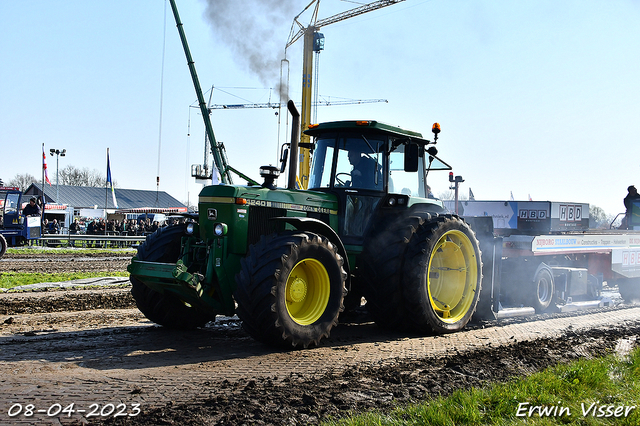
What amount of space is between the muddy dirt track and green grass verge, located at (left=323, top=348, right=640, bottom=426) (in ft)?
1.00

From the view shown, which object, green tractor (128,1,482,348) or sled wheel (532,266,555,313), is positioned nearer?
green tractor (128,1,482,348)

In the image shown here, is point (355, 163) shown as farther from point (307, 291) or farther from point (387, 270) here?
point (307, 291)

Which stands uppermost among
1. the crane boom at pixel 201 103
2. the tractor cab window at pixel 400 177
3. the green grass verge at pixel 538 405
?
the crane boom at pixel 201 103

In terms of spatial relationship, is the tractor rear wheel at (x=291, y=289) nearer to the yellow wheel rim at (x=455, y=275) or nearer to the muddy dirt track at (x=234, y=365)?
the muddy dirt track at (x=234, y=365)

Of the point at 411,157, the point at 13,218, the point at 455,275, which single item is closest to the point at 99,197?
the point at 13,218

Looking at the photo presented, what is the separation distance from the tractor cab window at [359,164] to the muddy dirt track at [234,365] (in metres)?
2.03

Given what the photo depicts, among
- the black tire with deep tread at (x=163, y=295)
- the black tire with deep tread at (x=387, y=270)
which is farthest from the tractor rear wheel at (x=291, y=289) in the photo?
the black tire with deep tread at (x=163, y=295)

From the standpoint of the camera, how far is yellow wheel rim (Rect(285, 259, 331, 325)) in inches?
263

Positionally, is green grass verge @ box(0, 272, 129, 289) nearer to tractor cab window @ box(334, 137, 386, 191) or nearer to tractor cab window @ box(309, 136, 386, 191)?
tractor cab window @ box(309, 136, 386, 191)

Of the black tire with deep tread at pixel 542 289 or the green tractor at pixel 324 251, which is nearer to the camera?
the green tractor at pixel 324 251

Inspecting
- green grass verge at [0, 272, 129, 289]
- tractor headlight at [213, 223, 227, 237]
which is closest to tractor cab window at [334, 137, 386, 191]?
tractor headlight at [213, 223, 227, 237]

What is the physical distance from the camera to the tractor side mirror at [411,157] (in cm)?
811

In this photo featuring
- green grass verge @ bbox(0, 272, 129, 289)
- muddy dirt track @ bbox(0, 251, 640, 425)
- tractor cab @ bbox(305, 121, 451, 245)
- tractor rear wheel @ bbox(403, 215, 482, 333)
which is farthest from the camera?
green grass verge @ bbox(0, 272, 129, 289)

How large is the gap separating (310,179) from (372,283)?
1.74 m
